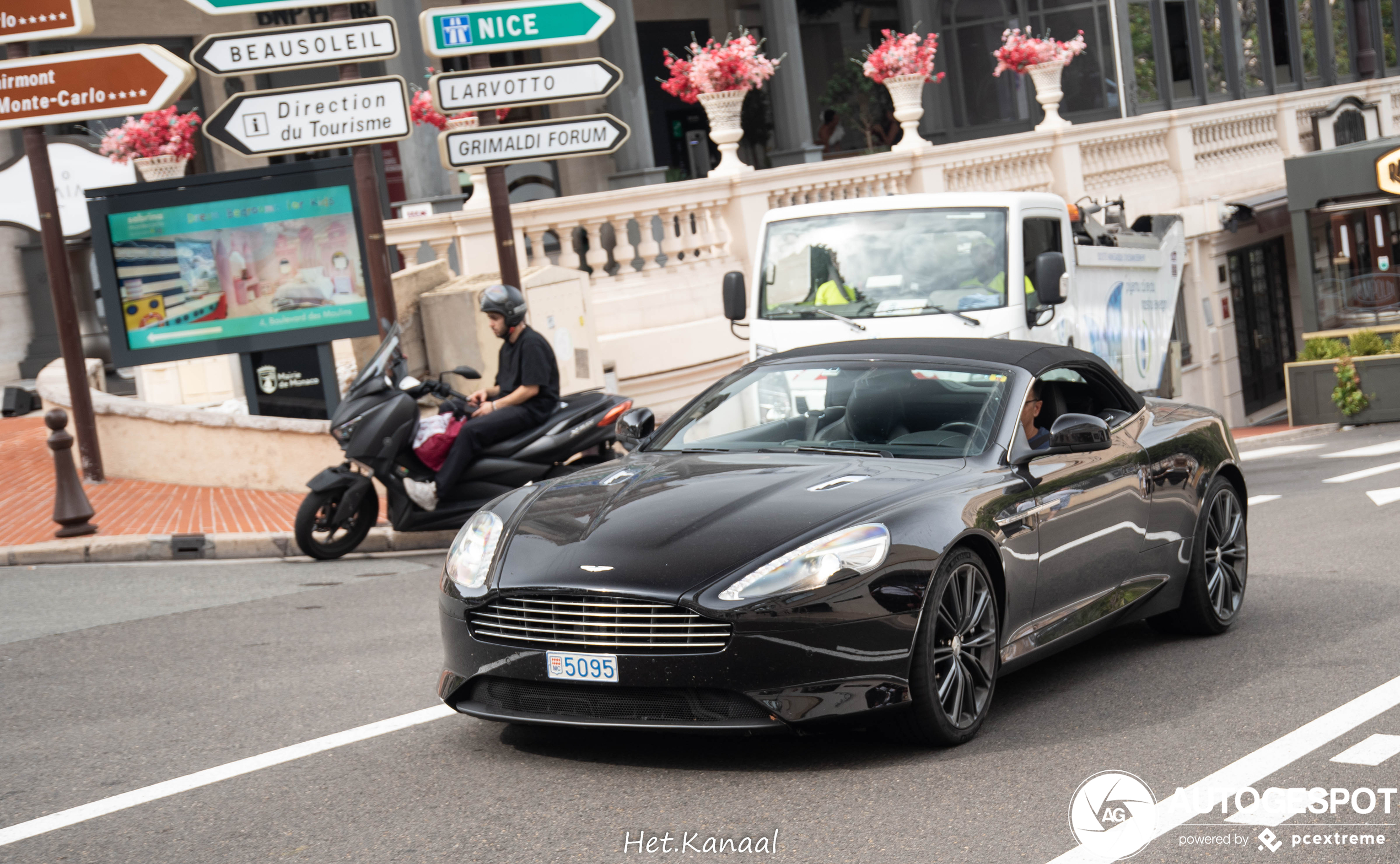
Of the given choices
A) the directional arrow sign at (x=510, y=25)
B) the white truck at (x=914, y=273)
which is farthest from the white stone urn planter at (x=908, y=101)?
the white truck at (x=914, y=273)

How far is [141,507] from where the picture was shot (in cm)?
1266

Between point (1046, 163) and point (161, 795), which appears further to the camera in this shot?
point (1046, 163)

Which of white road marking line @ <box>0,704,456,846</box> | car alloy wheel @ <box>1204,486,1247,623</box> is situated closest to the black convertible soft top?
car alloy wheel @ <box>1204,486,1247,623</box>

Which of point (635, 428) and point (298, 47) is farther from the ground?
point (298, 47)

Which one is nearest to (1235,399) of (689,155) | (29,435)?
(689,155)

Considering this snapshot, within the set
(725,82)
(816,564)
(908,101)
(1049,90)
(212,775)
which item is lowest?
(212,775)

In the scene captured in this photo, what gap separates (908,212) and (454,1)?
18.1 metres

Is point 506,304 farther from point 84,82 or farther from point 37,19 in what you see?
point 37,19

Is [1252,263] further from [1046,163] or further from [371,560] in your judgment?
[371,560]

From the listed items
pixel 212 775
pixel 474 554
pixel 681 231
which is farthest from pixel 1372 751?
pixel 681 231

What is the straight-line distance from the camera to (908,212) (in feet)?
40.2

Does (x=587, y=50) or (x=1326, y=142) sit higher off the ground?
(x=587, y=50)

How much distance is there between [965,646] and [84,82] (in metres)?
10.1

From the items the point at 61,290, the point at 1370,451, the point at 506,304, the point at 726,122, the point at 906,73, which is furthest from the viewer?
the point at 906,73
